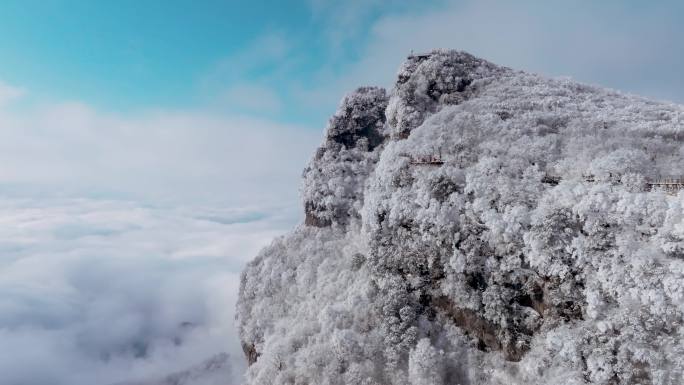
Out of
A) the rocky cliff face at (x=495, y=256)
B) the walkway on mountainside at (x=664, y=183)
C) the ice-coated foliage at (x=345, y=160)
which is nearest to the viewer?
the rocky cliff face at (x=495, y=256)

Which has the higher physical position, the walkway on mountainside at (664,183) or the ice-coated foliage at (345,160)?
the ice-coated foliage at (345,160)

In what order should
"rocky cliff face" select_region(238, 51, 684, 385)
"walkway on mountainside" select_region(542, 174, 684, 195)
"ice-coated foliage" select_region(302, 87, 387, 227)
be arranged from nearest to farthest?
"rocky cliff face" select_region(238, 51, 684, 385) < "walkway on mountainside" select_region(542, 174, 684, 195) < "ice-coated foliage" select_region(302, 87, 387, 227)

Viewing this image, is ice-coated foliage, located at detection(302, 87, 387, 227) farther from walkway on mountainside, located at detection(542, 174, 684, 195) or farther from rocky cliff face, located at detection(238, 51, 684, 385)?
walkway on mountainside, located at detection(542, 174, 684, 195)

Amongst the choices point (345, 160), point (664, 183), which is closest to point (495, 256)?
point (664, 183)

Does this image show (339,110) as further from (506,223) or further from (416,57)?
(506,223)

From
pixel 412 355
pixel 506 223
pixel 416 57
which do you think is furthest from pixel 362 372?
pixel 416 57

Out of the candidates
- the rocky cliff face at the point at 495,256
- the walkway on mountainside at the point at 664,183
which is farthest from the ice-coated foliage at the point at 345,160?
the walkway on mountainside at the point at 664,183

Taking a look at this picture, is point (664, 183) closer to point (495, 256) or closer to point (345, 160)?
point (495, 256)

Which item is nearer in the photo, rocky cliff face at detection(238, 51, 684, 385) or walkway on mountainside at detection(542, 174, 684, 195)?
rocky cliff face at detection(238, 51, 684, 385)

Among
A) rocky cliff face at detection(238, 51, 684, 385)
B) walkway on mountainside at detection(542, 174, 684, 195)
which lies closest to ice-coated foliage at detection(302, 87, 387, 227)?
rocky cliff face at detection(238, 51, 684, 385)

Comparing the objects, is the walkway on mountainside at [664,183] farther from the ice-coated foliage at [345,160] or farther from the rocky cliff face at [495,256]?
the ice-coated foliage at [345,160]
